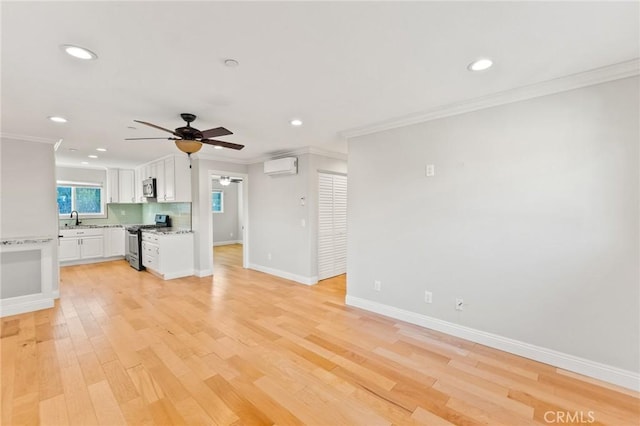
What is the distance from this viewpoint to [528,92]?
8.11ft

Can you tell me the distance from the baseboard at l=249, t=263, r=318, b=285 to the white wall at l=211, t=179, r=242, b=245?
4241mm

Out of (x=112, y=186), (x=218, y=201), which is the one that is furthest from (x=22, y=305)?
(x=218, y=201)

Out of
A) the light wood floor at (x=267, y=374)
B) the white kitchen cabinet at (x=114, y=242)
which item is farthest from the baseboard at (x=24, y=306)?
the white kitchen cabinet at (x=114, y=242)

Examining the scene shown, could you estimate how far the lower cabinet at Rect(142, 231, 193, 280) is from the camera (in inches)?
206

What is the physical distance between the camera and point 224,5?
4.65ft

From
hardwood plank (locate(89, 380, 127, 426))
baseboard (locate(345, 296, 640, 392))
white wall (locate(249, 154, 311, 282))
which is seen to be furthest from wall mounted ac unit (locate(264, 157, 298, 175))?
hardwood plank (locate(89, 380, 127, 426))

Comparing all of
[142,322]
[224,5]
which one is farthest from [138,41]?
[142,322]

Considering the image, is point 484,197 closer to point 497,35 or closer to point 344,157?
point 497,35

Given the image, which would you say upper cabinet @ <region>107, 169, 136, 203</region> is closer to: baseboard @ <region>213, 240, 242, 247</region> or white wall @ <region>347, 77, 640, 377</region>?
baseboard @ <region>213, 240, 242, 247</region>

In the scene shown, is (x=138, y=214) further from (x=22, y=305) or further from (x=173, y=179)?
(x=22, y=305)

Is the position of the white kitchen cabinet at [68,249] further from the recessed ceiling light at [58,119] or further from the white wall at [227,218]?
the recessed ceiling light at [58,119]

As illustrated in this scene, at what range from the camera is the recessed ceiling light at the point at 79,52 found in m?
1.77

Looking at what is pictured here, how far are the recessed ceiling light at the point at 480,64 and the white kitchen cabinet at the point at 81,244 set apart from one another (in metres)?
8.19

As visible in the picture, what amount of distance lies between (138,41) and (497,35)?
2.23m
